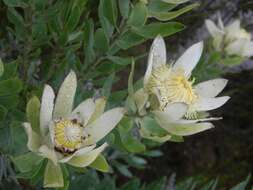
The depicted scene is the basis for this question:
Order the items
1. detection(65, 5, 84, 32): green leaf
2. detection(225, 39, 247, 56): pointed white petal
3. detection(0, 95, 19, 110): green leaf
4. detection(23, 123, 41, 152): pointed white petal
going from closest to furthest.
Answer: detection(23, 123, 41, 152): pointed white petal < detection(0, 95, 19, 110): green leaf < detection(65, 5, 84, 32): green leaf < detection(225, 39, 247, 56): pointed white petal

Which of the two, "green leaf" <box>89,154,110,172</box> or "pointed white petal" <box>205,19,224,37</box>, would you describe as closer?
"green leaf" <box>89,154,110,172</box>

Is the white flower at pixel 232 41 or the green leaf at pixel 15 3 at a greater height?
the green leaf at pixel 15 3

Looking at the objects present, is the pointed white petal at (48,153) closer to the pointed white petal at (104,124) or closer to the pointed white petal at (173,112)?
the pointed white petal at (104,124)

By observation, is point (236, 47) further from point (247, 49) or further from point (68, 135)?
point (68, 135)

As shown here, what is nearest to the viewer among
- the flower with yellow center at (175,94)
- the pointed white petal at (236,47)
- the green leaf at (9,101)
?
the flower with yellow center at (175,94)

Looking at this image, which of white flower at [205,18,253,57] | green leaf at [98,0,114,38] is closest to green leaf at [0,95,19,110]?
green leaf at [98,0,114,38]

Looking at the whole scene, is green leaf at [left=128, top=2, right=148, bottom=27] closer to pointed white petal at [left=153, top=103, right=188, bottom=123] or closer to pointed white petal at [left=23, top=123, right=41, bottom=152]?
pointed white petal at [left=153, top=103, right=188, bottom=123]

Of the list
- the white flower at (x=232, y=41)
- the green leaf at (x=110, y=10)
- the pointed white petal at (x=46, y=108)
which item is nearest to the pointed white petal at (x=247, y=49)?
the white flower at (x=232, y=41)
